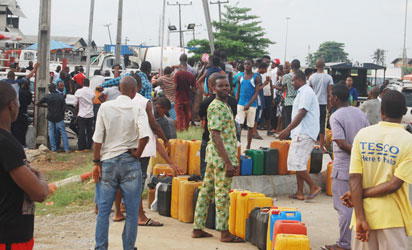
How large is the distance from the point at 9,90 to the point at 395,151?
274cm

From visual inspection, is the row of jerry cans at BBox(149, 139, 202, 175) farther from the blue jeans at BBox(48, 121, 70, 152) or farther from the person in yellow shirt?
the blue jeans at BBox(48, 121, 70, 152)

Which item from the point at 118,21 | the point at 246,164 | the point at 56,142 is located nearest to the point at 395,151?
the point at 246,164

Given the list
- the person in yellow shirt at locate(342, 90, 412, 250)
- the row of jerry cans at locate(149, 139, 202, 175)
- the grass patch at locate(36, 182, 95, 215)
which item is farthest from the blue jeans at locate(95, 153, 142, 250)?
the row of jerry cans at locate(149, 139, 202, 175)

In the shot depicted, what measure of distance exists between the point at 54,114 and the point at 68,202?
22.4 ft

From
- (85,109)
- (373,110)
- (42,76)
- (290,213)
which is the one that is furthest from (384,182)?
(42,76)

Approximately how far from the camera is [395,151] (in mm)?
4801

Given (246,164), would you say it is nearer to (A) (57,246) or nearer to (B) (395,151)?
(A) (57,246)

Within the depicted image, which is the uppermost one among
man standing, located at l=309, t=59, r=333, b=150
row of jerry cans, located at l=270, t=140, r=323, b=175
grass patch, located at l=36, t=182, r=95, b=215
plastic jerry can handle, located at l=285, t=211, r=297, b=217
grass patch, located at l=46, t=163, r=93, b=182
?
man standing, located at l=309, t=59, r=333, b=150

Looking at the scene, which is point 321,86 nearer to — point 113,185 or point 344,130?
point 344,130

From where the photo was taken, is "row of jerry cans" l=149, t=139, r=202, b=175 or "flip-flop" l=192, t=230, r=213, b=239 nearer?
"flip-flop" l=192, t=230, r=213, b=239

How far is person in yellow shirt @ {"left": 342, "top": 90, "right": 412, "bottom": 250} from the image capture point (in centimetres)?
482

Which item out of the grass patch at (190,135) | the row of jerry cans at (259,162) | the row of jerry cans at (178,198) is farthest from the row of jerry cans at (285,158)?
the grass patch at (190,135)

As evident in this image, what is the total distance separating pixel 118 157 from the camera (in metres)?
6.70

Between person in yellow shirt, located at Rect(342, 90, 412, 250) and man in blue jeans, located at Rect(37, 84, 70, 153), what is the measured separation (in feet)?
42.5
